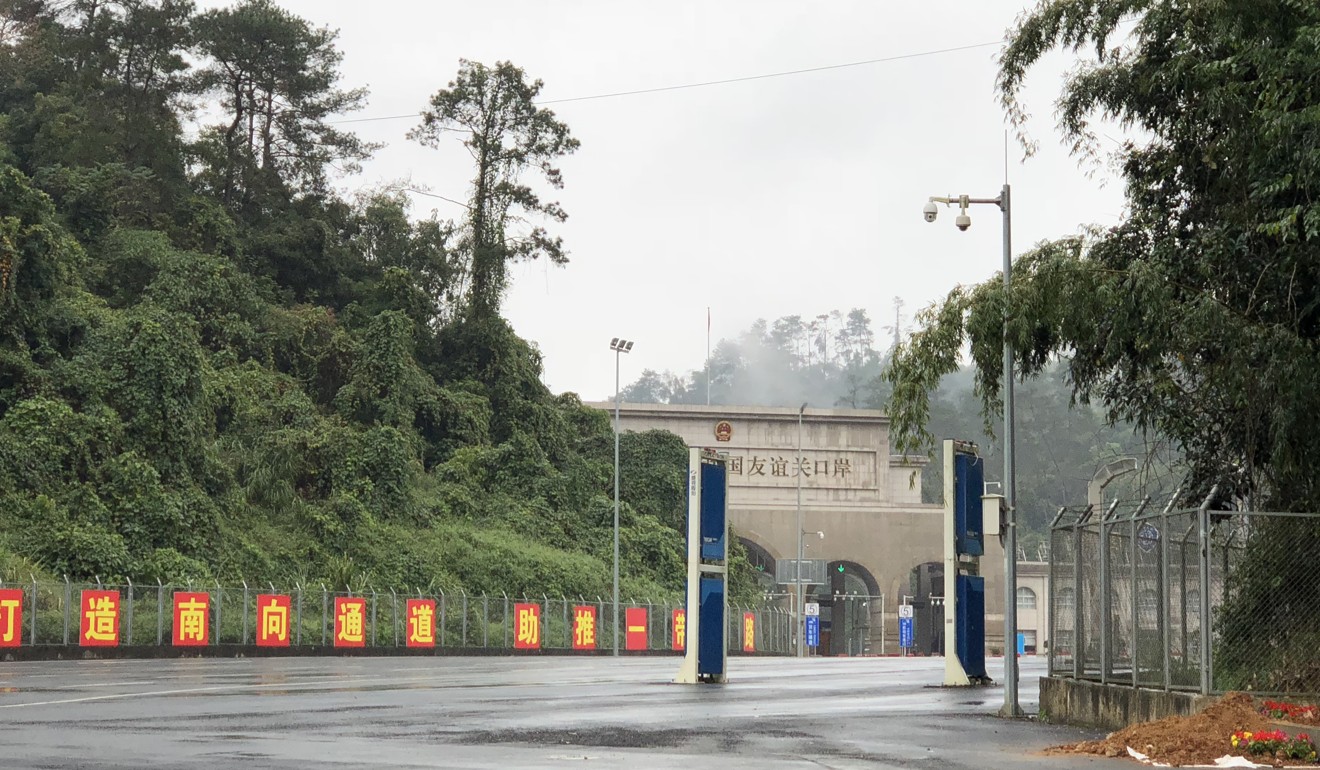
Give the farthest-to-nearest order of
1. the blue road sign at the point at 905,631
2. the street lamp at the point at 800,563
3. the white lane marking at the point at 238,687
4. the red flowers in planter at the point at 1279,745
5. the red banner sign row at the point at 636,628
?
the blue road sign at the point at 905,631
the street lamp at the point at 800,563
the red banner sign row at the point at 636,628
the white lane marking at the point at 238,687
the red flowers in planter at the point at 1279,745

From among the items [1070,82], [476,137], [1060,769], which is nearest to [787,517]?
[476,137]

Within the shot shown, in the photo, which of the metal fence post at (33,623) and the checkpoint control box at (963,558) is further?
the metal fence post at (33,623)

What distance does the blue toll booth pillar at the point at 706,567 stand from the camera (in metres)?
26.5

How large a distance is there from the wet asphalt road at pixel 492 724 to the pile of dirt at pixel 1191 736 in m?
0.52

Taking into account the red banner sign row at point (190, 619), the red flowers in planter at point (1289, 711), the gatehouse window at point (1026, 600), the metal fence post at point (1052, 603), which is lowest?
the gatehouse window at point (1026, 600)

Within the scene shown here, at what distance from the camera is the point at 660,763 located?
1245 cm

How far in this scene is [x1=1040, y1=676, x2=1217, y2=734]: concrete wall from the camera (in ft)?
51.1

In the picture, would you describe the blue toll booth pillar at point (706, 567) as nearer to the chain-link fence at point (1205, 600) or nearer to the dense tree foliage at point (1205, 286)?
the dense tree foliage at point (1205, 286)

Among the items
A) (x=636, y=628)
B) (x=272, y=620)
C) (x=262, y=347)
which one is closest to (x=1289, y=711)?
(x=272, y=620)

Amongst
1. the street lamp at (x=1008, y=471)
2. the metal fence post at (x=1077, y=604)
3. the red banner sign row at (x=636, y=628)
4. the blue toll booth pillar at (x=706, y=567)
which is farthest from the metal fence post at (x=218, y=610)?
the metal fence post at (x=1077, y=604)

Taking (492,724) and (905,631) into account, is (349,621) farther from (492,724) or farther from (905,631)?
(905,631)

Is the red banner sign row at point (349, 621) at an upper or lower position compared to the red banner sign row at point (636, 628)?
upper

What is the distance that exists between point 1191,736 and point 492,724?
22.9ft

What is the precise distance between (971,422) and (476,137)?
271 feet
